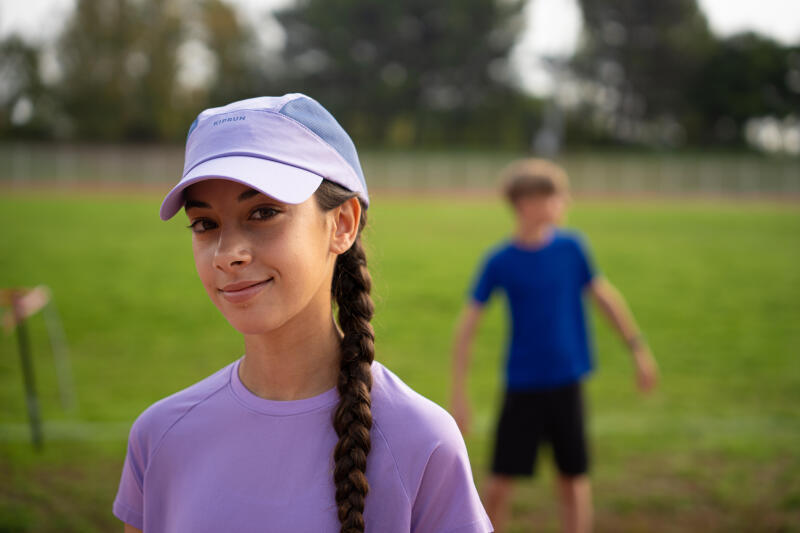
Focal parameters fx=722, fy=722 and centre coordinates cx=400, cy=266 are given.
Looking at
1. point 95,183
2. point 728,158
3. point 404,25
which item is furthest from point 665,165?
point 95,183

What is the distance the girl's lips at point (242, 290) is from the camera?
51.9 inches

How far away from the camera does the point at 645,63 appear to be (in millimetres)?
52281

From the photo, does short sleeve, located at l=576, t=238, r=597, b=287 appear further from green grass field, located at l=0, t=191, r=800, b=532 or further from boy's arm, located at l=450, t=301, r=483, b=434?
green grass field, located at l=0, t=191, r=800, b=532

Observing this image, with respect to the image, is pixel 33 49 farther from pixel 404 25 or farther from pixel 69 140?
pixel 404 25

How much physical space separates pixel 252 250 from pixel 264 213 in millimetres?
72

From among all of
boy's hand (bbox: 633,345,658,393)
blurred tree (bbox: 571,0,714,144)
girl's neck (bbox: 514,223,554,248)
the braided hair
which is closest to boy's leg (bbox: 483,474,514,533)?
boy's hand (bbox: 633,345,658,393)

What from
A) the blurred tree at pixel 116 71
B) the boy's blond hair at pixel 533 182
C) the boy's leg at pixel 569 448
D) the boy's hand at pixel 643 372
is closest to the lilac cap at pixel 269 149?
the boy's blond hair at pixel 533 182

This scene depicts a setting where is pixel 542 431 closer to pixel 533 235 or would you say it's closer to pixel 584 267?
pixel 584 267

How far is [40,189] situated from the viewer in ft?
120

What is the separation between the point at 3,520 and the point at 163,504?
3.21 metres

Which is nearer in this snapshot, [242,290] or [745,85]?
[242,290]

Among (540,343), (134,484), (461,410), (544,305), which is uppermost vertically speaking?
(134,484)

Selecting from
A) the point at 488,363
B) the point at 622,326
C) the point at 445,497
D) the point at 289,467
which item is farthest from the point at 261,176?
the point at 488,363

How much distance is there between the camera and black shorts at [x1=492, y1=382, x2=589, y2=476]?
368cm
